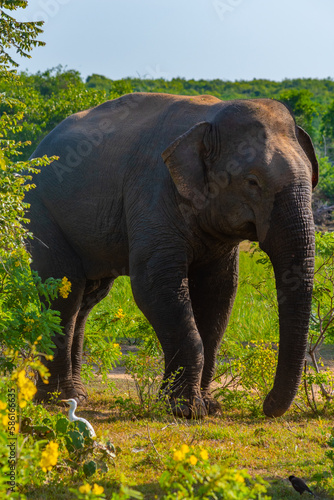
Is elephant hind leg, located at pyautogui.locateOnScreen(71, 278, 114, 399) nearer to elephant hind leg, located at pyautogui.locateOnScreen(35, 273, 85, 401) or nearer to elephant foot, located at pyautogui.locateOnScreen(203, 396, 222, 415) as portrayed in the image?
elephant hind leg, located at pyautogui.locateOnScreen(35, 273, 85, 401)

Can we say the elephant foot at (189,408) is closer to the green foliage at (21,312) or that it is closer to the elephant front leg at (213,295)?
the elephant front leg at (213,295)

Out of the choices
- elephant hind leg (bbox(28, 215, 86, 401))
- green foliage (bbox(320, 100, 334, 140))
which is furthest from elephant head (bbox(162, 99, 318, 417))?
green foliage (bbox(320, 100, 334, 140))

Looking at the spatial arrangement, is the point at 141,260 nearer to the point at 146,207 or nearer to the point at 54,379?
the point at 146,207

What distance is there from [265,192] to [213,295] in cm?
150

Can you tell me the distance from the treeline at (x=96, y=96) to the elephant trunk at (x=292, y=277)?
145 cm

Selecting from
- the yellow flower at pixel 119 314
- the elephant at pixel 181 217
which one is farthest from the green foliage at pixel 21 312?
the yellow flower at pixel 119 314

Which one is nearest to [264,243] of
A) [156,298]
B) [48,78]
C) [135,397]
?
[156,298]

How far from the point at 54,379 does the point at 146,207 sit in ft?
7.00

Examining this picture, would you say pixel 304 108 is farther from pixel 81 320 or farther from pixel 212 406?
pixel 212 406

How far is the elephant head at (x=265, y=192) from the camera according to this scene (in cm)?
606

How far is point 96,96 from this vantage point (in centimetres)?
2027

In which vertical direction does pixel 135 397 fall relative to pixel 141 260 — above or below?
below

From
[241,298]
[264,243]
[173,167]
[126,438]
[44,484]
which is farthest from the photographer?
[241,298]

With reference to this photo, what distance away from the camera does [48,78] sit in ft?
112
